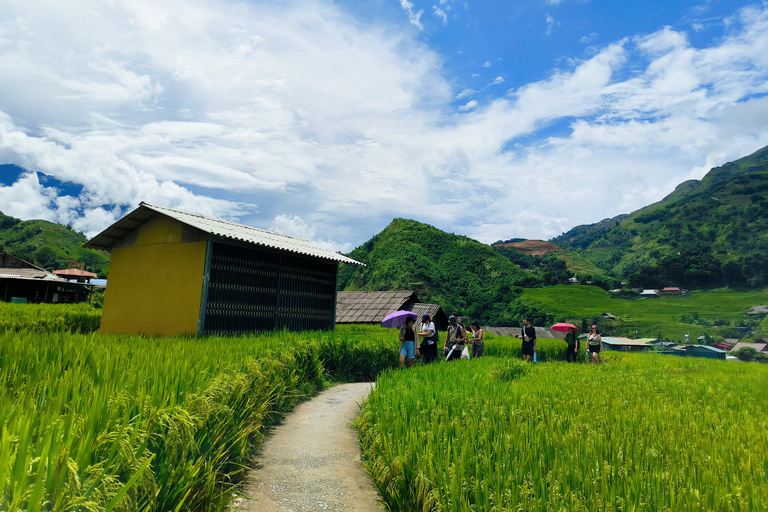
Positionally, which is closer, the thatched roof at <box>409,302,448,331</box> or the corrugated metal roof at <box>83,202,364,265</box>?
the corrugated metal roof at <box>83,202,364,265</box>

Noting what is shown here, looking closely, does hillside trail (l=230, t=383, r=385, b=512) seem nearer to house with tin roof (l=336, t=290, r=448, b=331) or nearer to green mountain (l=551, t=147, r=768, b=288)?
house with tin roof (l=336, t=290, r=448, b=331)

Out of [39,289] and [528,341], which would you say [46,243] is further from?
[528,341]

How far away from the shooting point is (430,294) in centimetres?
7644

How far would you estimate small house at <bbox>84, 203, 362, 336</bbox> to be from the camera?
434 inches

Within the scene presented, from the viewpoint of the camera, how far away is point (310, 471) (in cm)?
485

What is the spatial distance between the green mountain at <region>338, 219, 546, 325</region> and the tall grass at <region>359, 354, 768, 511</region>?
220 ft

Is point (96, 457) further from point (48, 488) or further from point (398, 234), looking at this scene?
point (398, 234)

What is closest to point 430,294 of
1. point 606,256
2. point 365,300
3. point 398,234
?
point 398,234

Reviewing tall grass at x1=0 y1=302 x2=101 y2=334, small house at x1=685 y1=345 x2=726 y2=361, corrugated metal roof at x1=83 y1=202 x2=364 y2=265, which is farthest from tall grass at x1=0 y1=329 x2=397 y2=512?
small house at x1=685 y1=345 x2=726 y2=361

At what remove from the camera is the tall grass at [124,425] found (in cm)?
185

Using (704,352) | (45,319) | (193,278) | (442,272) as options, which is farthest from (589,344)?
(704,352)

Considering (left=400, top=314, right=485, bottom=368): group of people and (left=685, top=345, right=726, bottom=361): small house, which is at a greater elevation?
(left=400, top=314, right=485, bottom=368): group of people

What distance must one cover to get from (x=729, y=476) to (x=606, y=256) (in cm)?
16899

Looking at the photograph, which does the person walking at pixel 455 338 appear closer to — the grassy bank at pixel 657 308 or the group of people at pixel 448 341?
the group of people at pixel 448 341
